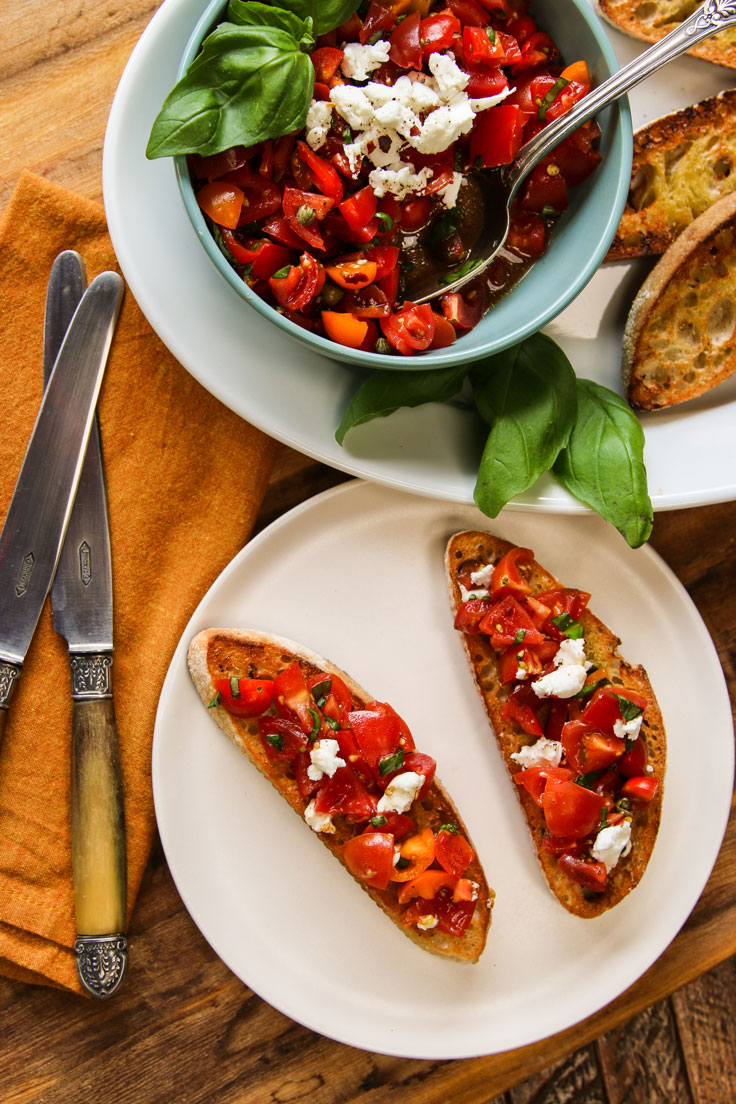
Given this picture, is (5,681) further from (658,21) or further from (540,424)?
(658,21)

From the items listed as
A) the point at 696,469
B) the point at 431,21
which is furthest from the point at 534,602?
the point at 431,21

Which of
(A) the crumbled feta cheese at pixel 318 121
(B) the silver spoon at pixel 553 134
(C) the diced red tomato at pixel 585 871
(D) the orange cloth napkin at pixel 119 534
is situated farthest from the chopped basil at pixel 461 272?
(C) the diced red tomato at pixel 585 871

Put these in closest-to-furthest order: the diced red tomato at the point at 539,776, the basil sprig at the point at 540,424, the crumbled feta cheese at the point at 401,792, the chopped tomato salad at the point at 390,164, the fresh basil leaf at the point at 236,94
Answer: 1. the fresh basil leaf at the point at 236,94
2. the chopped tomato salad at the point at 390,164
3. the basil sprig at the point at 540,424
4. the crumbled feta cheese at the point at 401,792
5. the diced red tomato at the point at 539,776

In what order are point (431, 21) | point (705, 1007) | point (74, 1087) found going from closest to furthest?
point (431, 21)
point (74, 1087)
point (705, 1007)

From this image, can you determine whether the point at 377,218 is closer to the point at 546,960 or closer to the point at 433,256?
the point at 433,256

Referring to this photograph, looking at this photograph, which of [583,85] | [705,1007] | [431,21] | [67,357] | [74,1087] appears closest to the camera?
[431,21]

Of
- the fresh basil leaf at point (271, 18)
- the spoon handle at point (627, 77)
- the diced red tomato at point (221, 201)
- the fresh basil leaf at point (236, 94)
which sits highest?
the fresh basil leaf at point (271, 18)

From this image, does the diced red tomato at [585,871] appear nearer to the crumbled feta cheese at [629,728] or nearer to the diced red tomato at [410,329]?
the crumbled feta cheese at [629,728]
